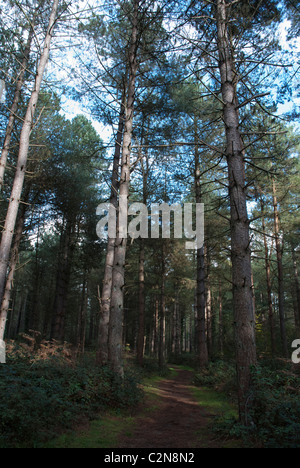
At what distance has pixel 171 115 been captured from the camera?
38.7ft

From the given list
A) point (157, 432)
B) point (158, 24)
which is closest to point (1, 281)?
point (157, 432)

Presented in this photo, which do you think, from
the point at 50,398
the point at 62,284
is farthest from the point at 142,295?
the point at 50,398

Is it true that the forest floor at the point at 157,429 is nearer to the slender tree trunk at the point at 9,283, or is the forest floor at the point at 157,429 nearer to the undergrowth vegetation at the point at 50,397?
the undergrowth vegetation at the point at 50,397

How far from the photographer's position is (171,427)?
19.8 feet

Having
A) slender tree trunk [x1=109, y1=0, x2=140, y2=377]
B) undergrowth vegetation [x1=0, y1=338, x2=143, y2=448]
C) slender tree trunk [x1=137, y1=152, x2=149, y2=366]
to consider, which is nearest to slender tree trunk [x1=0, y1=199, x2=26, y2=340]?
undergrowth vegetation [x1=0, y1=338, x2=143, y2=448]

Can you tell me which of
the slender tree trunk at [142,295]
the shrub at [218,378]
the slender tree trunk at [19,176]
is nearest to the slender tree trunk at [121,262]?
the slender tree trunk at [19,176]

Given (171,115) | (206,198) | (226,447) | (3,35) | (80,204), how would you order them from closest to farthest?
(226,447) → (3,35) → (171,115) → (80,204) → (206,198)

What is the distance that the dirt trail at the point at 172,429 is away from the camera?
476cm

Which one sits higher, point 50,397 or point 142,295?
point 142,295

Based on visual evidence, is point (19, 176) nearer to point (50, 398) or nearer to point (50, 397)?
point (50, 397)

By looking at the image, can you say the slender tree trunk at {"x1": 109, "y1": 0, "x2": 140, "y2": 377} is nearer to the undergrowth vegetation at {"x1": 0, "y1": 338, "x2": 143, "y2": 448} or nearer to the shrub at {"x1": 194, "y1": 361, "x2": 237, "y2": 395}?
the undergrowth vegetation at {"x1": 0, "y1": 338, "x2": 143, "y2": 448}

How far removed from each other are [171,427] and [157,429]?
0.39 metres

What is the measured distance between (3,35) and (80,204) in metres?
7.83

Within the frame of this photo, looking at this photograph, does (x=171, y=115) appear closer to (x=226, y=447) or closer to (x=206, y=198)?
(x=206, y=198)
